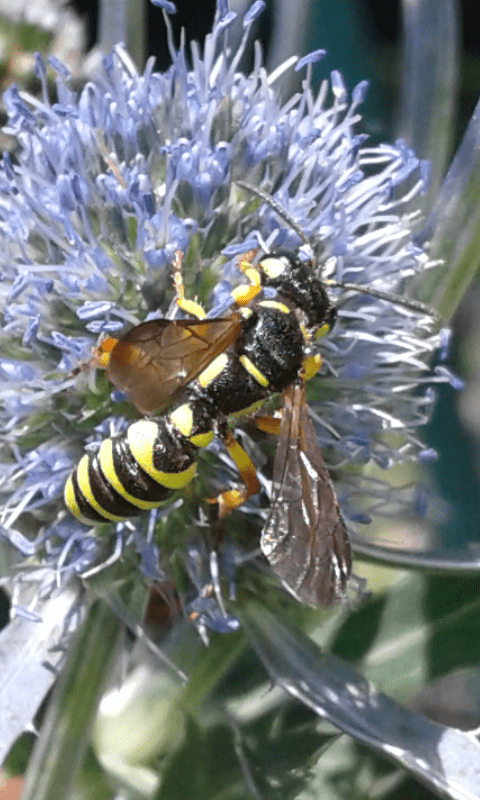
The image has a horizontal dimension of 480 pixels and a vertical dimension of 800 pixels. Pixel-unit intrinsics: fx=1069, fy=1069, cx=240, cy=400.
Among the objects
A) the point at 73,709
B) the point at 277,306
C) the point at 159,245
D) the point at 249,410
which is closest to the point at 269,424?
the point at 249,410

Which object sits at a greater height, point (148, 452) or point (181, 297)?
point (181, 297)

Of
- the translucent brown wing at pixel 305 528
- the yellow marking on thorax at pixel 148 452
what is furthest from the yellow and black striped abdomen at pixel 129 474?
the translucent brown wing at pixel 305 528

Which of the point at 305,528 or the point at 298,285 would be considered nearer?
the point at 305,528

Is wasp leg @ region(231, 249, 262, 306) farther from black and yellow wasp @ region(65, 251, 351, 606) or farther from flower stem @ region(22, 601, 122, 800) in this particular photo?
flower stem @ region(22, 601, 122, 800)

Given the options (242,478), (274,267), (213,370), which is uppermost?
(274,267)

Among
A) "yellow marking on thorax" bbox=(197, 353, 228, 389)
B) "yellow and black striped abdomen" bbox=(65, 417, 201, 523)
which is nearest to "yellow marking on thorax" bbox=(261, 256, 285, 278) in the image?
"yellow marking on thorax" bbox=(197, 353, 228, 389)

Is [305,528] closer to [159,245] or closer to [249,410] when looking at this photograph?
[249,410]
